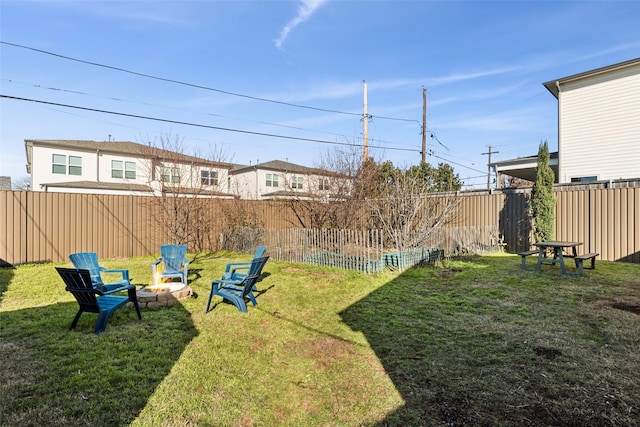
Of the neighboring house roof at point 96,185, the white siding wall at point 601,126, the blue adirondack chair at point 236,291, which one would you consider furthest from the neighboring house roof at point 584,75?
the neighboring house roof at point 96,185

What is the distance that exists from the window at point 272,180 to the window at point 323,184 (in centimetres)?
1727

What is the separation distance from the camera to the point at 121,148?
925 inches

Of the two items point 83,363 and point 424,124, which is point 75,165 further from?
point 83,363

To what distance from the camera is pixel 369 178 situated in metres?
12.9

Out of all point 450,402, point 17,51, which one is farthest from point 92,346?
point 17,51

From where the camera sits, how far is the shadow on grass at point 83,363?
2.67m

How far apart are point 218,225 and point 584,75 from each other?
1713 cm

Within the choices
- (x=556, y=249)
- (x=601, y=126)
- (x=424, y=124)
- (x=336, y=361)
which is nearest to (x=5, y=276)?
(x=336, y=361)

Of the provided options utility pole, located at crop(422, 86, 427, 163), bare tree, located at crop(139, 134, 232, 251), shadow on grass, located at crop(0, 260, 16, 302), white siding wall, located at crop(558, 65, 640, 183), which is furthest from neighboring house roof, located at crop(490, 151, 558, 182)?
shadow on grass, located at crop(0, 260, 16, 302)

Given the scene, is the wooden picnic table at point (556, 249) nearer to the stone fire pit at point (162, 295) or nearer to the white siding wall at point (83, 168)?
the stone fire pit at point (162, 295)

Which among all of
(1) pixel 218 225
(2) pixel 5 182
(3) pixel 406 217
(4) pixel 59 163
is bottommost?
(1) pixel 218 225

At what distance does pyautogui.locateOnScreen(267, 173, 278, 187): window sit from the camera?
29.9 meters

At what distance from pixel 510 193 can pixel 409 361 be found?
11678mm

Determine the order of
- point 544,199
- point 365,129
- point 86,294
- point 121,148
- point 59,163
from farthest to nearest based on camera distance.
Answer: point 121,148, point 59,163, point 365,129, point 544,199, point 86,294
